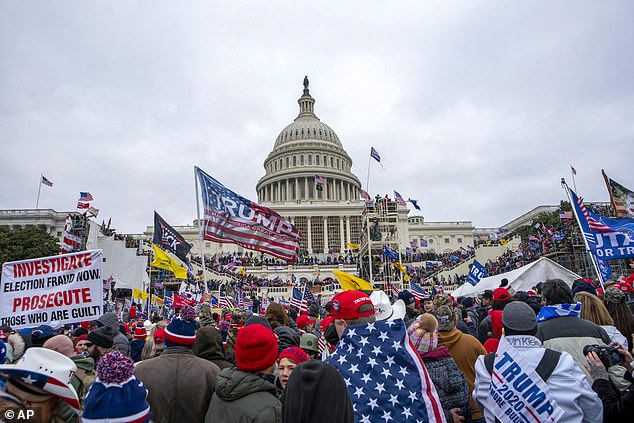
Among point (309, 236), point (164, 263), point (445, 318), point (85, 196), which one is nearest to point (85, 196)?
point (85, 196)

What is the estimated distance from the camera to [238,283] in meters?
40.4

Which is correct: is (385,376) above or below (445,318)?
below

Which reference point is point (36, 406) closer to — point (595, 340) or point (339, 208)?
point (595, 340)

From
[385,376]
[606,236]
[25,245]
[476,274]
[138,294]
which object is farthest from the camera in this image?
[25,245]

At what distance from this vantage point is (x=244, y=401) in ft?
9.50

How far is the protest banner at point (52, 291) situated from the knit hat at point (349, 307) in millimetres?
5361

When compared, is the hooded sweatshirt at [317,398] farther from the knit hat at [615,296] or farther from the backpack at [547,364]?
the knit hat at [615,296]

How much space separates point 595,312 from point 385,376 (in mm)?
2470

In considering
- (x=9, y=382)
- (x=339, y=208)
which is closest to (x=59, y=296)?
(x=9, y=382)

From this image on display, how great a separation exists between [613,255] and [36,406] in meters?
11.9

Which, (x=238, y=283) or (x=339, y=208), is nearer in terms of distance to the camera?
(x=238, y=283)

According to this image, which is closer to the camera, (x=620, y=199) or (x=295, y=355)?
(x=295, y=355)

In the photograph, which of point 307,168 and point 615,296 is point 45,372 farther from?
point 307,168

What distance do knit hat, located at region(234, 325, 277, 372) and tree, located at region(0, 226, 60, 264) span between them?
141 ft
